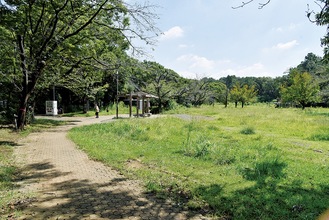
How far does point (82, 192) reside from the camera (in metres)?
5.34

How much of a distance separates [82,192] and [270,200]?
3723mm

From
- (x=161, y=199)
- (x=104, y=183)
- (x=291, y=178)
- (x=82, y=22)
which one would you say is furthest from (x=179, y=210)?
(x=82, y=22)

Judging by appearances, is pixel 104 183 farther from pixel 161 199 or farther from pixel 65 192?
pixel 161 199

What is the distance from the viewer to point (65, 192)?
17.5ft

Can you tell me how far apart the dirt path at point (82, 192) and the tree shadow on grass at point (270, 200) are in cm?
70

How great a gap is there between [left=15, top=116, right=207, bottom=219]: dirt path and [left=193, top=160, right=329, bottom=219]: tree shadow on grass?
70cm

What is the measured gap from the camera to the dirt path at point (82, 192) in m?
4.35

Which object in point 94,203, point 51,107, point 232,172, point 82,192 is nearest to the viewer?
point 94,203

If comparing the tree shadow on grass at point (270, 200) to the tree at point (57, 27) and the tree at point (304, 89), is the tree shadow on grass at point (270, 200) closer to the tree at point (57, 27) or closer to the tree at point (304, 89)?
the tree at point (57, 27)

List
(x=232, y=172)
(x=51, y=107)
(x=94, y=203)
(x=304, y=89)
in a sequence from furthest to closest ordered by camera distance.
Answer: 1. (x=304, y=89)
2. (x=51, y=107)
3. (x=232, y=172)
4. (x=94, y=203)

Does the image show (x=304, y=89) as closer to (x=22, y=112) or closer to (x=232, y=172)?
(x=232, y=172)

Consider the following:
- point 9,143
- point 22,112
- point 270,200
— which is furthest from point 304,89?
point 9,143

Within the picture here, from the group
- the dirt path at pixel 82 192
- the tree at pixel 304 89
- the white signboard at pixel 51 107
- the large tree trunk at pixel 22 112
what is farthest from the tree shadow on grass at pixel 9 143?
the tree at pixel 304 89

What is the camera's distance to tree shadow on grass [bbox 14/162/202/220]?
4305mm
